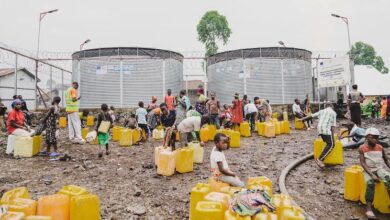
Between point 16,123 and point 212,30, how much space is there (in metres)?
29.7

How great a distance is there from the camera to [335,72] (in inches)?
618

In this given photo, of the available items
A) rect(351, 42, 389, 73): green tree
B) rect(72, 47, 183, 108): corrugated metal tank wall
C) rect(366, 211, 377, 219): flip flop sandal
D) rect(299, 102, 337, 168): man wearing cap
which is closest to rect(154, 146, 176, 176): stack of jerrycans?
rect(299, 102, 337, 168): man wearing cap

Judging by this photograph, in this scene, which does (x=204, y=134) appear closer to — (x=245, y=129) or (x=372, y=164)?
(x=245, y=129)

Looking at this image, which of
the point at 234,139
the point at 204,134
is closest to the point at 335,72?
the point at 234,139

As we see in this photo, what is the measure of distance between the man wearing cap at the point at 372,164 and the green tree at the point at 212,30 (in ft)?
102

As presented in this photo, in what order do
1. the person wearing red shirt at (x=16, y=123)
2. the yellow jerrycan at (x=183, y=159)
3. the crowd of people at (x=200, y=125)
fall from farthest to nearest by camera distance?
the person wearing red shirt at (x=16, y=123)
the yellow jerrycan at (x=183, y=159)
the crowd of people at (x=200, y=125)

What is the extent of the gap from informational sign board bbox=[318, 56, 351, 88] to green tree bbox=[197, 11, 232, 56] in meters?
20.6

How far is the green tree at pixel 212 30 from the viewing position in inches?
1420

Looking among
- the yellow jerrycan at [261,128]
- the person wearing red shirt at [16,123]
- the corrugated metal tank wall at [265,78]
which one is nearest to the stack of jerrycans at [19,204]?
the person wearing red shirt at [16,123]

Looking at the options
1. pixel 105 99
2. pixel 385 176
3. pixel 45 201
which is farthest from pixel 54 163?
pixel 105 99

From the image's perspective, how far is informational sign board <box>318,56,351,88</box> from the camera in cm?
1518

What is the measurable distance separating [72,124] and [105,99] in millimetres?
7993

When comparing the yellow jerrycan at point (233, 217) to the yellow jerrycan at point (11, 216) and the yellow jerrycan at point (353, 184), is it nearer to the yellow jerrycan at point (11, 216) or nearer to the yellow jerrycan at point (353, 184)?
the yellow jerrycan at point (11, 216)

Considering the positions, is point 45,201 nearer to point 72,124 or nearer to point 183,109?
point 183,109
